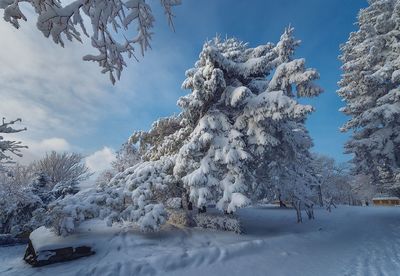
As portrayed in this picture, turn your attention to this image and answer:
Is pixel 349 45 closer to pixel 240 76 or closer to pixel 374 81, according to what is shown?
pixel 374 81

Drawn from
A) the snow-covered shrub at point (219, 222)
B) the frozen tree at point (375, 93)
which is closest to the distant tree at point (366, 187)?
the frozen tree at point (375, 93)

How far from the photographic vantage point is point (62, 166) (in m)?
33.4

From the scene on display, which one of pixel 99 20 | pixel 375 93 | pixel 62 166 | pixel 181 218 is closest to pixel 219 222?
pixel 181 218

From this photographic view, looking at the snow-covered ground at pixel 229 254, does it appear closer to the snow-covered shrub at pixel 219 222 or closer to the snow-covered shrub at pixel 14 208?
the snow-covered shrub at pixel 219 222

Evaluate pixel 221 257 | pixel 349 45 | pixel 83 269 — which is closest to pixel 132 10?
pixel 83 269

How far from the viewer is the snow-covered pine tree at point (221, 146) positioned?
10836mm

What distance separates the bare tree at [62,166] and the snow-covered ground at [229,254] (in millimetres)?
20308

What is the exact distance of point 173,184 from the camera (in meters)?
12.9

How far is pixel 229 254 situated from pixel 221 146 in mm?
4561

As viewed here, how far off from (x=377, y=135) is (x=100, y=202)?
14486mm

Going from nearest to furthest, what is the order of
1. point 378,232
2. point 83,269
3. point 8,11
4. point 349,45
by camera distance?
point 8,11
point 83,269
point 378,232
point 349,45

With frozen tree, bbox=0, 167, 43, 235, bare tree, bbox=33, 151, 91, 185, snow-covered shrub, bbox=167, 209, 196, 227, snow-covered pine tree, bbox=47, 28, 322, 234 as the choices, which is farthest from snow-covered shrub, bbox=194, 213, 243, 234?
bare tree, bbox=33, 151, 91, 185

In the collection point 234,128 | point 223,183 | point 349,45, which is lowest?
point 223,183

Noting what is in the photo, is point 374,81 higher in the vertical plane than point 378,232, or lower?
higher
